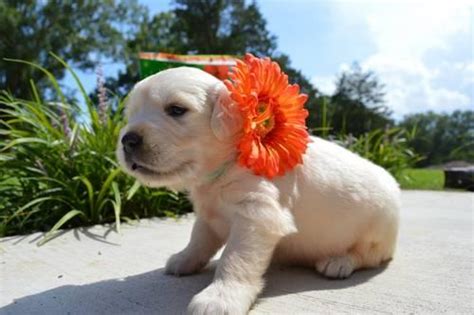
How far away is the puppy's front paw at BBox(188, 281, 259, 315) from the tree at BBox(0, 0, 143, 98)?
69.3ft

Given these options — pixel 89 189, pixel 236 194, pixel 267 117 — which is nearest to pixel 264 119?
pixel 267 117

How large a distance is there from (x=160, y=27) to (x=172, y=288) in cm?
3296

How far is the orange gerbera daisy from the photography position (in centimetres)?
200

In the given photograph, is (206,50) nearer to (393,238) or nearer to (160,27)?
(160,27)

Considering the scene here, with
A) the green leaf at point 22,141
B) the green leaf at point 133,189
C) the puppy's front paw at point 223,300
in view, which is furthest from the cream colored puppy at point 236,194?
the green leaf at point 22,141

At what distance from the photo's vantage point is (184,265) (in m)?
2.36

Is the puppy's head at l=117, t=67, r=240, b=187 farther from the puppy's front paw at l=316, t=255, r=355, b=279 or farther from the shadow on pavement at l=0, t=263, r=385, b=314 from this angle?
the puppy's front paw at l=316, t=255, r=355, b=279

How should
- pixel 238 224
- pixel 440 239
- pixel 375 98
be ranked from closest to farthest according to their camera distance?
pixel 238 224, pixel 440 239, pixel 375 98

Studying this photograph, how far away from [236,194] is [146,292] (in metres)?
0.65

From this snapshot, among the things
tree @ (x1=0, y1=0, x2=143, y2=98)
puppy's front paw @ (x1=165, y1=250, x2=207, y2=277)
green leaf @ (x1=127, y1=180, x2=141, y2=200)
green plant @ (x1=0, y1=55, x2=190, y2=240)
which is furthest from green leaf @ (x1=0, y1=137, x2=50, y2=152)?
tree @ (x1=0, y1=0, x2=143, y2=98)

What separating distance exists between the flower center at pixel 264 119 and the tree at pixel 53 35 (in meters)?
20.7

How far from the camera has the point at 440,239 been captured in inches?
Answer: 131

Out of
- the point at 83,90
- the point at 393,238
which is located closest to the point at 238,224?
the point at 393,238

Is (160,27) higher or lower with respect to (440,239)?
higher
